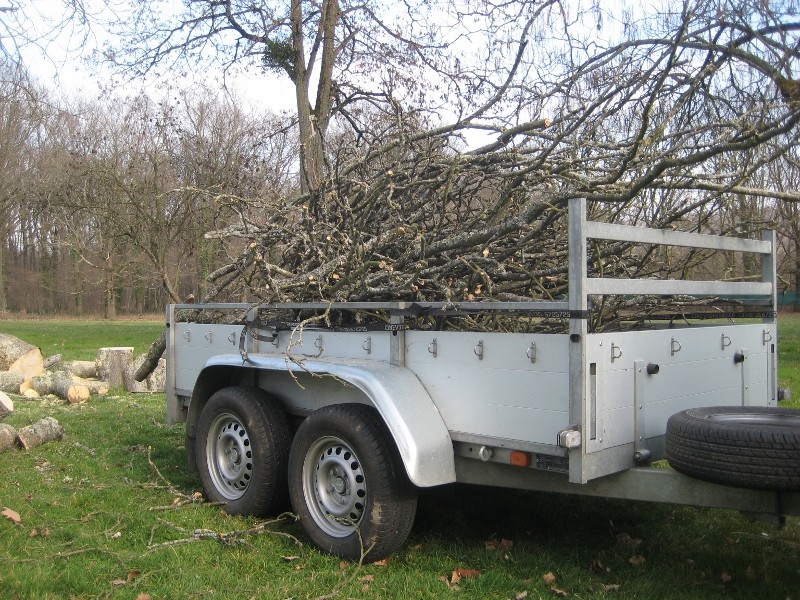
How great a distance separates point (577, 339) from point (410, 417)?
39.3 inches

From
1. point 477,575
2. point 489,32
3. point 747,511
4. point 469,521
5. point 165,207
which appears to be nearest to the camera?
point 747,511

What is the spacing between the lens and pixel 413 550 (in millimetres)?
4625

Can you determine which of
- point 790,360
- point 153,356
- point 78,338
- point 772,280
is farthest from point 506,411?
point 78,338

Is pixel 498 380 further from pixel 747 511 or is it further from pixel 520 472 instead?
pixel 747 511

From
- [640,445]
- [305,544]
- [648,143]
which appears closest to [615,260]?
[648,143]

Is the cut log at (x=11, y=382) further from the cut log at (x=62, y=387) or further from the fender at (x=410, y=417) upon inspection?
the fender at (x=410, y=417)

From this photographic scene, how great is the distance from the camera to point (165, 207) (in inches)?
690

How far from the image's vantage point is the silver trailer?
3.60 metres

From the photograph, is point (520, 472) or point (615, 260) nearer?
point (520, 472)

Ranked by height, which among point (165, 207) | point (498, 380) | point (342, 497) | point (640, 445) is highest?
point (165, 207)

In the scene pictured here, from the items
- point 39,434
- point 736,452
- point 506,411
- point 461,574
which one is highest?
point 506,411

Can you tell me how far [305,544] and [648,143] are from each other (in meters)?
3.06

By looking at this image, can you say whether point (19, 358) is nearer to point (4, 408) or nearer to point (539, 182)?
point (4, 408)

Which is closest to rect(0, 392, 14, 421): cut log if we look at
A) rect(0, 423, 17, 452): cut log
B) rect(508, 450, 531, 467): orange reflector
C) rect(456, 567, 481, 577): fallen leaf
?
rect(0, 423, 17, 452): cut log
